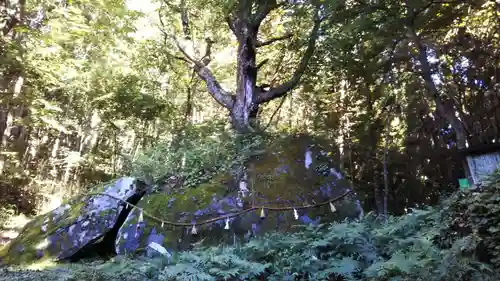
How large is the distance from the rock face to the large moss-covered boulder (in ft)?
1.69

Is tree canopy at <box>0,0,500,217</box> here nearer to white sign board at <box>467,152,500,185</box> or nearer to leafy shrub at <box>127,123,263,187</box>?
leafy shrub at <box>127,123,263,187</box>

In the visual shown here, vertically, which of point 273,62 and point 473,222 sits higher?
point 273,62

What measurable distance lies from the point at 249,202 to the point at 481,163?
13.1ft

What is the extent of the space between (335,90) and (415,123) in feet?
9.23

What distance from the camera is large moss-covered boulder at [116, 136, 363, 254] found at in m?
6.14

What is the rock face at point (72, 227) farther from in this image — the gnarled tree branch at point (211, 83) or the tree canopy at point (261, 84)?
the gnarled tree branch at point (211, 83)

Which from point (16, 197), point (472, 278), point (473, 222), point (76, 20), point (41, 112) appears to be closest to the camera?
point (472, 278)

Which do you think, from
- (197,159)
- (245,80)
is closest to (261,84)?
(245,80)

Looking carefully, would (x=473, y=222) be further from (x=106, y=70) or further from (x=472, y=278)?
(x=106, y=70)

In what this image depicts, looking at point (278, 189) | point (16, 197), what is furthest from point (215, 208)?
point (16, 197)

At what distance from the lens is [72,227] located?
659 centimetres

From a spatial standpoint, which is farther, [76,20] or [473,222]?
[76,20]

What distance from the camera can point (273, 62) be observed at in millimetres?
12820

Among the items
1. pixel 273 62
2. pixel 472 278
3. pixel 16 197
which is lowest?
pixel 472 278
